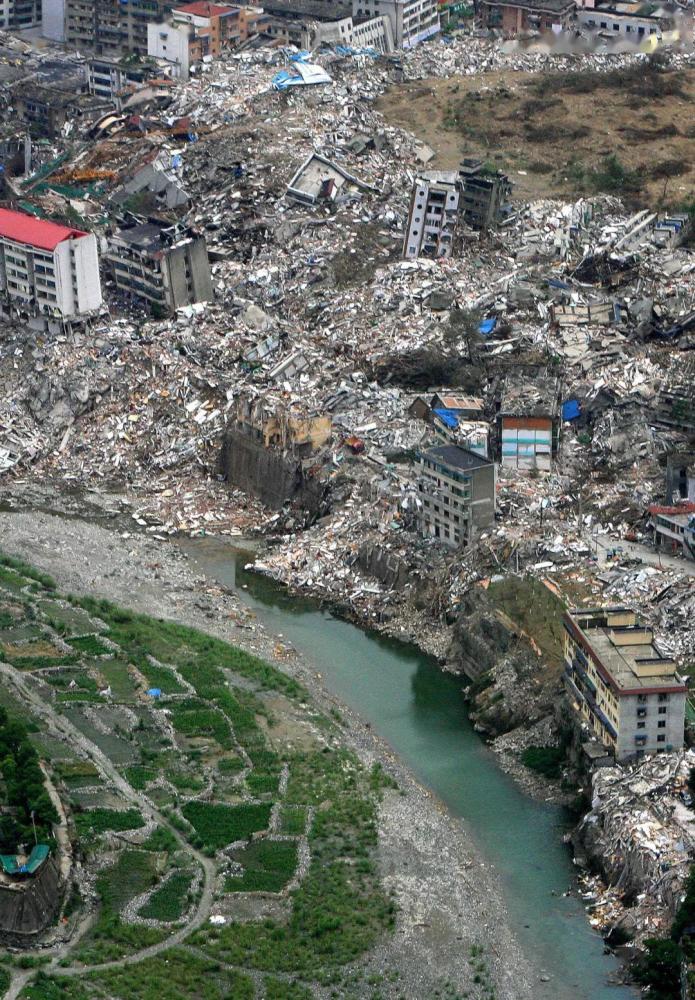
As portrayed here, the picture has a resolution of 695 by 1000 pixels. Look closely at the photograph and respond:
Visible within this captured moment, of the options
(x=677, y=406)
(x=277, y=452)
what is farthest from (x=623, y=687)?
(x=277, y=452)

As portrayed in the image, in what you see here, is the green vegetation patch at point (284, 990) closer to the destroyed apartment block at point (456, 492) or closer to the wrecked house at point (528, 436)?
the destroyed apartment block at point (456, 492)

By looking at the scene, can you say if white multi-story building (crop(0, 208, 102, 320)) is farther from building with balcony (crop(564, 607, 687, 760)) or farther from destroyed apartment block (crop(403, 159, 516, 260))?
building with balcony (crop(564, 607, 687, 760))

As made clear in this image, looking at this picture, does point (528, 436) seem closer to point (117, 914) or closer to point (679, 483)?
point (679, 483)

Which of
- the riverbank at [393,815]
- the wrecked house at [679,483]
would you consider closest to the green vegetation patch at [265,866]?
the riverbank at [393,815]

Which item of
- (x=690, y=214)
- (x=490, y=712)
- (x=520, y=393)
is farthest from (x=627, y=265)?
(x=490, y=712)

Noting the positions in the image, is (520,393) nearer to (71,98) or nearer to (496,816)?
(496,816)

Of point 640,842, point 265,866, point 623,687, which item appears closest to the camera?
point 640,842

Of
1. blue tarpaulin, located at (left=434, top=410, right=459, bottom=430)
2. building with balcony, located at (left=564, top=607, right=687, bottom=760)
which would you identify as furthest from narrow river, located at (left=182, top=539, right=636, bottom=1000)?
blue tarpaulin, located at (left=434, top=410, right=459, bottom=430)
